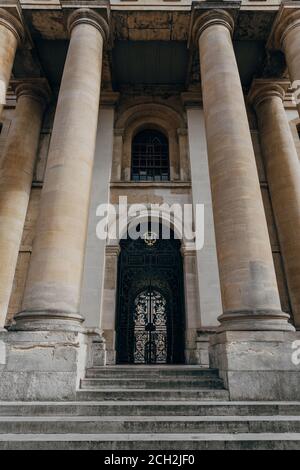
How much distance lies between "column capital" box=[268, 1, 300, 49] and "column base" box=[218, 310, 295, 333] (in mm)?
Answer: 8970

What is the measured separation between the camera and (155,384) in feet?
20.4

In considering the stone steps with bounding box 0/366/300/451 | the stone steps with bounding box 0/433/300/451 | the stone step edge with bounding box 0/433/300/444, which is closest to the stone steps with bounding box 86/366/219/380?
the stone steps with bounding box 0/366/300/451

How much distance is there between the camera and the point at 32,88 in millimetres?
13078

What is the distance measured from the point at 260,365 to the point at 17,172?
992 centimetres

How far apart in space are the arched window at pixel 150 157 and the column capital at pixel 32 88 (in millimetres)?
4136

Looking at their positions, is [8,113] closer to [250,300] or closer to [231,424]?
[250,300]

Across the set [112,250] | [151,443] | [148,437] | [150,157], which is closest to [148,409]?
[148,437]

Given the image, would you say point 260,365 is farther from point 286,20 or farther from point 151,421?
point 286,20

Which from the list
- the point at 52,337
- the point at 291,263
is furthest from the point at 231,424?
the point at 291,263

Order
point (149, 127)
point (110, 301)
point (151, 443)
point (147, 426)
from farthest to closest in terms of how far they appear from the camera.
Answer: point (149, 127) < point (110, 301) < point (147, 426) < point (151, 443)

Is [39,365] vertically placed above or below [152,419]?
above

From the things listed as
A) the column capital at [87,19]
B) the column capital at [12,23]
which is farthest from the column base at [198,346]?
the column capital at [12,23]

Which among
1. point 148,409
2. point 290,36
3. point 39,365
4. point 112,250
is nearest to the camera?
point 148,409

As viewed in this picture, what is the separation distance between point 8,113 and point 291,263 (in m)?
12.8
